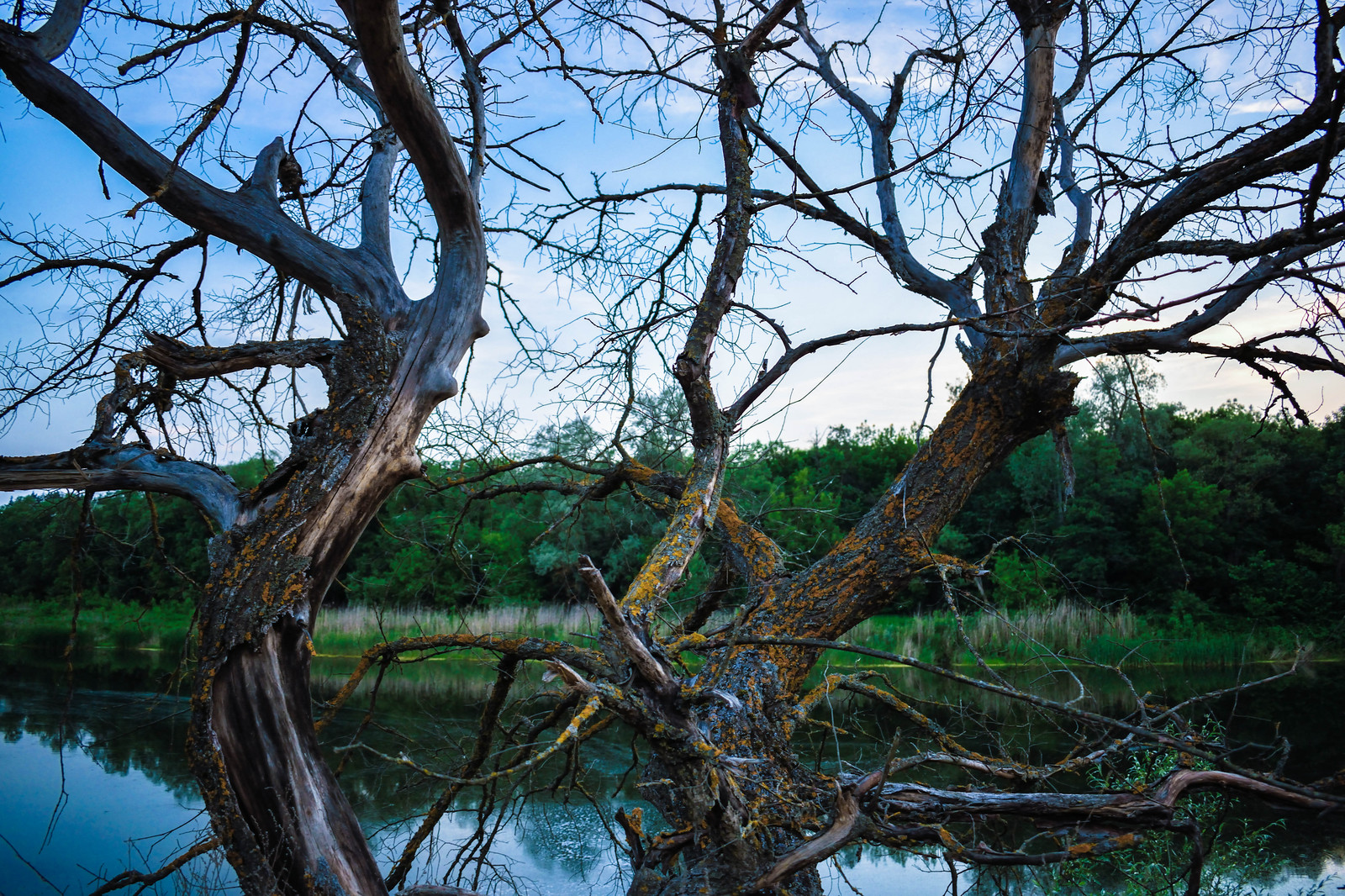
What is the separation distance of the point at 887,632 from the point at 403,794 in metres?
6.99

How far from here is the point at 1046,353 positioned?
8.86 feet

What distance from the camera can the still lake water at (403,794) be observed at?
16.2ft

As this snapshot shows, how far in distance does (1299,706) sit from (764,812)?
32.7ft

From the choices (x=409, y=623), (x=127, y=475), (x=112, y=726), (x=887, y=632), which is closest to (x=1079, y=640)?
(x=887, y=632)

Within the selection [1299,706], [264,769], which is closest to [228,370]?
[264,769]

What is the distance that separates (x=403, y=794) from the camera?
5633 millimetres

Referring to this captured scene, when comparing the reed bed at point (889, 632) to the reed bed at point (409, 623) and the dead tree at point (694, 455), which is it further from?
the dead tree at point (694, 455)

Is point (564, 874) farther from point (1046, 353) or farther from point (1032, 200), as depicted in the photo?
point (1032, 200)

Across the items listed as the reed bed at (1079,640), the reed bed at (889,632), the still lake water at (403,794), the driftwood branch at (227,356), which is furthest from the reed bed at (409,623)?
the driftwood branch at (227,356)

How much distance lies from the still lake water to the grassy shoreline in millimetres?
607

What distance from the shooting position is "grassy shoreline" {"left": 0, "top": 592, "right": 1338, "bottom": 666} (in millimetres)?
8328

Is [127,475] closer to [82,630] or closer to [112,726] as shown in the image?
[112,726]

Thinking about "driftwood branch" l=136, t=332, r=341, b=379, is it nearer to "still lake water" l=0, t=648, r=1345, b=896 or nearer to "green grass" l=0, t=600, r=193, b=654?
"still lake water" l=0, t=648, r=1345, b=896

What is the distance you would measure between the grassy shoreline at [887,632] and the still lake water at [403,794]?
607mm
